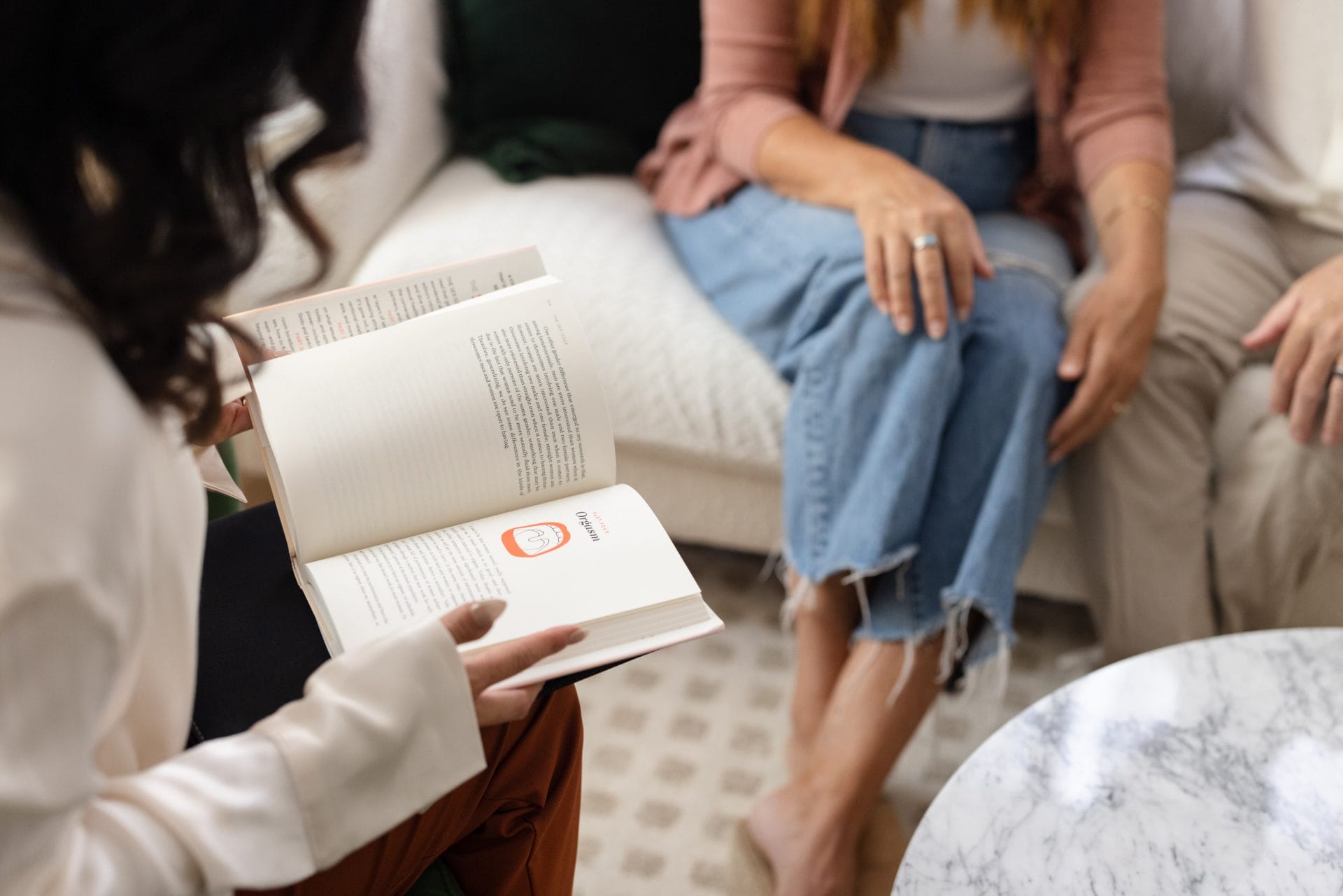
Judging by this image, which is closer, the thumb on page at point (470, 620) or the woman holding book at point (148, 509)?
the woman holding book at point (148, 509)

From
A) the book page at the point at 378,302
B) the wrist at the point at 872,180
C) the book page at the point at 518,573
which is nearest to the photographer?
the book page at the point at 518,573

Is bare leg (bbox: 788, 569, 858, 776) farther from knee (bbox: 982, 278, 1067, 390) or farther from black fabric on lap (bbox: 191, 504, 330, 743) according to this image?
black fabric on lap (bbox: 191, 504, 330, 743)

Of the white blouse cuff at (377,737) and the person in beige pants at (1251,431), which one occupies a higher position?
the white blouse cuff at (377,737)

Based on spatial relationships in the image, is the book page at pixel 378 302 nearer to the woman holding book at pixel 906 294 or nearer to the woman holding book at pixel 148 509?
the woman holding book at pixel 148 509

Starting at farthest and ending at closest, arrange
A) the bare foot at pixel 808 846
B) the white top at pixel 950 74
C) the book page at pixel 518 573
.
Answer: the white top at pixel 950 74 → the bare foot at pixel 808 846 → the book page at pixel 518 573

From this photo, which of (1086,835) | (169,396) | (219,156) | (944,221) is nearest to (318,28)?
(219,156)

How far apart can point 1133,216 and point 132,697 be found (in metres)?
1.08

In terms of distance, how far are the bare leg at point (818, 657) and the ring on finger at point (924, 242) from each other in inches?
13.5

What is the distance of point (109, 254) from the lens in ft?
1.43

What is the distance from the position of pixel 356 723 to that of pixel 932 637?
0.68 meters

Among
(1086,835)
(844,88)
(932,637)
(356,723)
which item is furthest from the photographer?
(844,88)

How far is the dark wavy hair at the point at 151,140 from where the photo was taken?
41 cm

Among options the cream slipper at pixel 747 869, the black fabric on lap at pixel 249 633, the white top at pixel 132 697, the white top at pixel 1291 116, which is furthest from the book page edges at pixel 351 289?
the white top at pixel 1291 116

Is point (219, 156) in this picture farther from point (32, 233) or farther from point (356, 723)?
point (356, 723)
